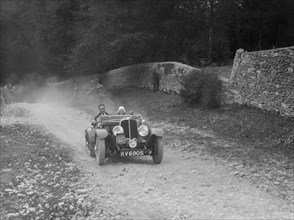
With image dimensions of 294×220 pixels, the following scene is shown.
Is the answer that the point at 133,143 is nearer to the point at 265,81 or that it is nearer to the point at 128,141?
the point at 128,141

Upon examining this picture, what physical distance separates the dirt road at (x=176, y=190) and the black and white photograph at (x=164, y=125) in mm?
31

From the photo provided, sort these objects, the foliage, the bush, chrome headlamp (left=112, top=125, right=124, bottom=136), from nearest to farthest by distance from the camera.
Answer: chrome headlamp (left=112, top=125, right=124, bottom=136) < the bush < the foliage

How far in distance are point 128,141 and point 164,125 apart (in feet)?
21.3

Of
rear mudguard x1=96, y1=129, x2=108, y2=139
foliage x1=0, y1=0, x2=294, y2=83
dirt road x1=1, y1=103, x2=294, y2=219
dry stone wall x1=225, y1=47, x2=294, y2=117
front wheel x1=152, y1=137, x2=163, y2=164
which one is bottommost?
dirt road x1=1, y1=103, x2=294, y2=219

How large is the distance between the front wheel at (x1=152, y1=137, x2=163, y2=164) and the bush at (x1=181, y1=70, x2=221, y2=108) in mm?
6800

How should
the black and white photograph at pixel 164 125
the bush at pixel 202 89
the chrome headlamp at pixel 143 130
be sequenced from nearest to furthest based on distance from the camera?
the black and white photograph at pixel 164 125 < the chrome headlamp at pixel 143 130 < the bush at pixel 202 89

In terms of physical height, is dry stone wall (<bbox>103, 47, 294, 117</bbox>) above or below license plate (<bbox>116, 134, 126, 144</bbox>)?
above

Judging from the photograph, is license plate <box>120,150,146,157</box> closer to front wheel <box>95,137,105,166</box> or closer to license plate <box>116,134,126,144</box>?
license plate <box>116,134,126,144</box>

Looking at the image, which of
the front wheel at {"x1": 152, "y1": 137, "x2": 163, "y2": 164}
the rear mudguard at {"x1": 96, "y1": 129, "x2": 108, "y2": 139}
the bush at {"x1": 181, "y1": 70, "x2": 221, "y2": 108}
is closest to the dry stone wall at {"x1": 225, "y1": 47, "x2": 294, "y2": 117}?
the bush at {"x1": 181, "y1": 70, "x2": 221, "y2": 108}

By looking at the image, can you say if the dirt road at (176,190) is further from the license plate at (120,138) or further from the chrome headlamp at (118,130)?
the chrome headlamp at (118,130)

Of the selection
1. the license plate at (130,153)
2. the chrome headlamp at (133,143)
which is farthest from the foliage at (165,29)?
the license plate at (130,153)

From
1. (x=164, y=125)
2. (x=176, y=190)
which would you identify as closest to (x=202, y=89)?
(x=164, y=125)

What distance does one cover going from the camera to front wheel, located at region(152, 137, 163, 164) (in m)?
11.8

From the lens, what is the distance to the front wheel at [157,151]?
38.7 feet
